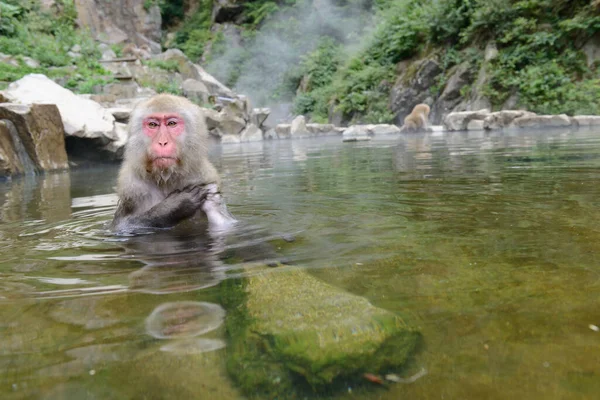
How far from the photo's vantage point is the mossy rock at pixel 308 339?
94cm

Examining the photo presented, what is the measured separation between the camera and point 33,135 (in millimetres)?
6855

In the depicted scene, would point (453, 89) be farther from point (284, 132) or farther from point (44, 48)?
point (44, 48)

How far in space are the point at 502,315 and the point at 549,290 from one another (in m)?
0.24

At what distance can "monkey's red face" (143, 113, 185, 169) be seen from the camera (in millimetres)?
2580

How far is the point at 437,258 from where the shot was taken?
1.75m

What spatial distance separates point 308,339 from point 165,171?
5.93 feet

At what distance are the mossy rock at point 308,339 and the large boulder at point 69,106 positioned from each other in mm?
7188

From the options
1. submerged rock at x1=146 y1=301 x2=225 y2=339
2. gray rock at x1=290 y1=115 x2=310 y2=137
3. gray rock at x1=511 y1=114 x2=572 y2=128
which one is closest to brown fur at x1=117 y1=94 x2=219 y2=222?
submerged rock at x1=146 y1=301 x2=225 y2=339

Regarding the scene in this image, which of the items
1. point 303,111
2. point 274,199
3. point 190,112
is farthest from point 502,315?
point 303,111

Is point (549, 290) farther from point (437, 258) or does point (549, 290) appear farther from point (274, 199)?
point (274, 199)

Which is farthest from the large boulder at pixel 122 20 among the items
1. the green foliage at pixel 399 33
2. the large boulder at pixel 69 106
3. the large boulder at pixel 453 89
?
the large boulder at pixel 69 106

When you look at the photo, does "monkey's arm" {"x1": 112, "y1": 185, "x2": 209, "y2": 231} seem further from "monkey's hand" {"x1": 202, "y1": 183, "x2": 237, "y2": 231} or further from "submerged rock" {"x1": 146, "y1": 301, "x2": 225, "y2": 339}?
"submerged rock" {"x1": 146, "y1": 301, "x2": 225, "y2": 339}

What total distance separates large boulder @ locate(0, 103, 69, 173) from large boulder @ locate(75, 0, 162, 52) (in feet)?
58.9

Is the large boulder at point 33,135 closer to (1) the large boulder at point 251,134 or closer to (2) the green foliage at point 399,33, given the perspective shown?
(1) the large boulder at point 251,134
